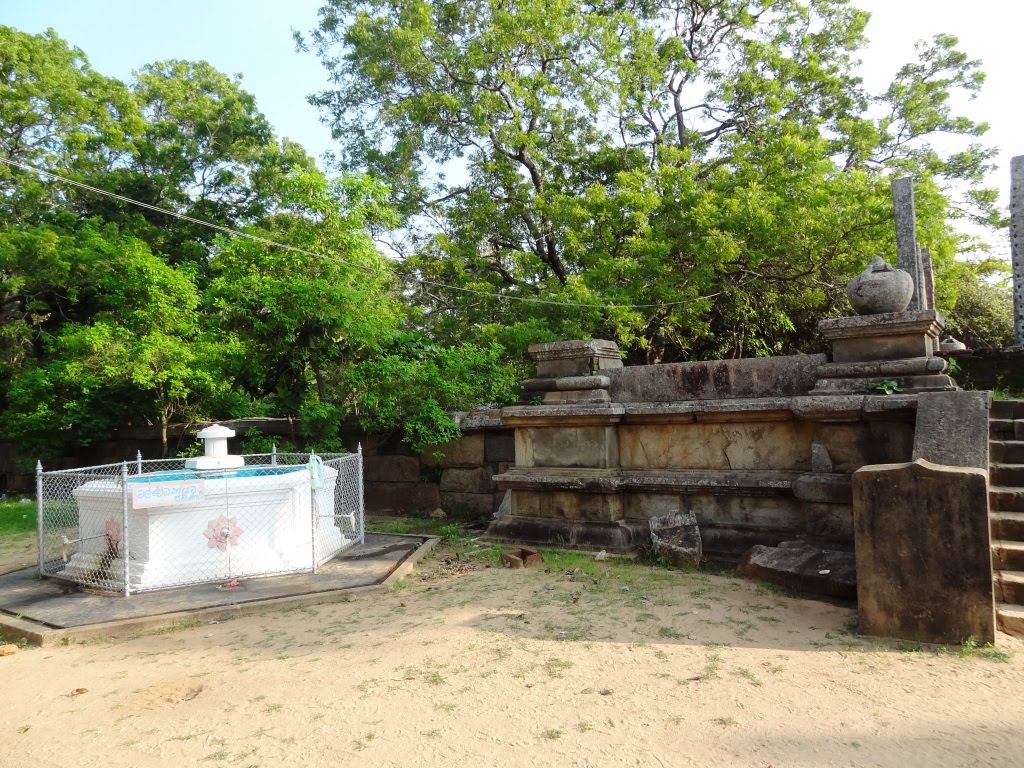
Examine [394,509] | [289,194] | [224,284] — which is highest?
[289,194]

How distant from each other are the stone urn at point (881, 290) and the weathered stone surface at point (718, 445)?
1104 millimetres

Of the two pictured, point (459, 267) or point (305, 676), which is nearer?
point (305, 676)

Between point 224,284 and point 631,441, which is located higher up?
point 224,284

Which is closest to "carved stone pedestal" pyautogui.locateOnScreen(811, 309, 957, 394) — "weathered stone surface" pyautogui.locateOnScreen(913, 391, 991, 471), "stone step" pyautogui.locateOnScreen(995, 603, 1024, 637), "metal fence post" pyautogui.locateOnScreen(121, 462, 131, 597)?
"weathered stone surface" pyautogui.locateOnScreen(913, 391, 991, 471)

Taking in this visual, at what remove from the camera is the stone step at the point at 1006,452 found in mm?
5078

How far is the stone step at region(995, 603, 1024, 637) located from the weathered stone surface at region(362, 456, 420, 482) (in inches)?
260

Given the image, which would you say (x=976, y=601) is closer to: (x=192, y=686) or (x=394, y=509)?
(x=192, y=686)

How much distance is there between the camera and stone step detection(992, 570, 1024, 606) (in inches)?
159

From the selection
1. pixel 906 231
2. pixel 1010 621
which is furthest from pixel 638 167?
pixel 1010 621

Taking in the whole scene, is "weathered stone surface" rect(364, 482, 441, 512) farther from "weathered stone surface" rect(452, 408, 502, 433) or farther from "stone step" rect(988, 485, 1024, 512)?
"stone step" rect(988, 485, 1024, 512)

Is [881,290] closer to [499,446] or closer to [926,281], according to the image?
[926,281]

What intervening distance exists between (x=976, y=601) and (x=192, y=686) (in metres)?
4.28

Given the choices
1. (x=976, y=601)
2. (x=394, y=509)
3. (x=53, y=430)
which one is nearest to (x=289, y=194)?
(x=394, y=509)

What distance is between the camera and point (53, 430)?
39.4 feet
